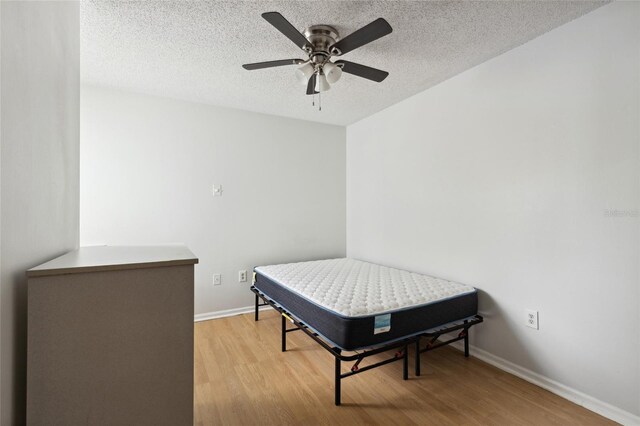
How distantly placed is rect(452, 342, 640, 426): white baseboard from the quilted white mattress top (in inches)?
22.4

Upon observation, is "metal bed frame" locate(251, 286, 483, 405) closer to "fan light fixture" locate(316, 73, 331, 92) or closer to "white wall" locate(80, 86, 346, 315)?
"white wall" locate(80, 86, 346, 315)

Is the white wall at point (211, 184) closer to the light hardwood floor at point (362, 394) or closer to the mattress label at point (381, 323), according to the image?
the light hardwood floor at point (362, 394)

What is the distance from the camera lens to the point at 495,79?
7.71 feet

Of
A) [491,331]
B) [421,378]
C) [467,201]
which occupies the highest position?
[467,201]

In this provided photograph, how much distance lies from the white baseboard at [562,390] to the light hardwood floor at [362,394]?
0.14 ft

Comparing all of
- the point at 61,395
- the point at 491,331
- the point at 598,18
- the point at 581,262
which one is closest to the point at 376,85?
the point at 598,18

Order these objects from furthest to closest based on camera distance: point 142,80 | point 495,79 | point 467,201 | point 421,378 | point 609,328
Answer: point 142,80 < point 467,201 < point 495,79 < point 421,378 < point 609,328

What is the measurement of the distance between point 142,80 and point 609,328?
4.00 meters

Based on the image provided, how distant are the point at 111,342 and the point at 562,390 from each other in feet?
8.44

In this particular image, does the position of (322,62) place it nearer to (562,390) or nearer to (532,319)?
(532,319)

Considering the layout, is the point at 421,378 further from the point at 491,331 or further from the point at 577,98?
the point at 577,98

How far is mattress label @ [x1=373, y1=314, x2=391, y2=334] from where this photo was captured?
1862 millimetres

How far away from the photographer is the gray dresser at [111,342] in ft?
3.06

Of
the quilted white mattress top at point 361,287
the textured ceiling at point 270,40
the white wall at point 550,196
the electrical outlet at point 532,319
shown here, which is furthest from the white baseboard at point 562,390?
the textured ceiling at point 270,40
